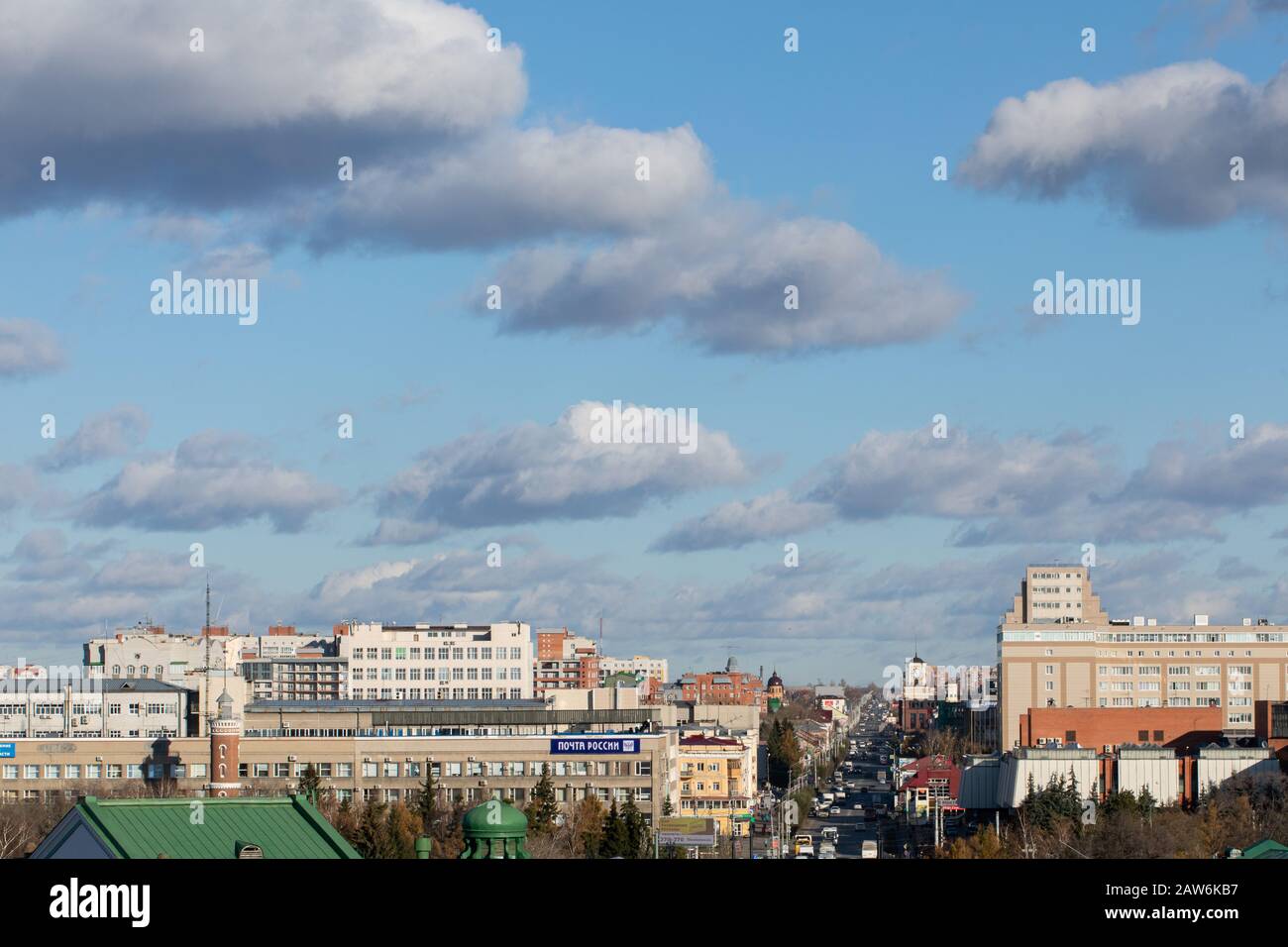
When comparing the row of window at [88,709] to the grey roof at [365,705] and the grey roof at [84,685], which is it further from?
the grey roof at [365,705]

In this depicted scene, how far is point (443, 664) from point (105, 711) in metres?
43.8

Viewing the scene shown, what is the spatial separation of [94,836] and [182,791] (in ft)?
251

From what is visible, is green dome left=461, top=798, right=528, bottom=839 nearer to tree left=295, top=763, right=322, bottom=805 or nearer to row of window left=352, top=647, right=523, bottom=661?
tree left=295, top=763, right=322, bottom=805

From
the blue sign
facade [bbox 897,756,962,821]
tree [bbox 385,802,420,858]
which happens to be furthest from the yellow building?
tree [bbox 385,802,420,858]

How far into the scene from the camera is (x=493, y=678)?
189875 mm

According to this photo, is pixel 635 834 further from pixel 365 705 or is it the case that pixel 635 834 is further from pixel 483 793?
pixel 365 705

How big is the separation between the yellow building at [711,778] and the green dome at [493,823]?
335ft

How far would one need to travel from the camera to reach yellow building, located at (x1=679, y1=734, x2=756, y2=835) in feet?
486

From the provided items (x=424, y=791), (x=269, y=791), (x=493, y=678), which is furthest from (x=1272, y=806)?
(x=493, y=678)

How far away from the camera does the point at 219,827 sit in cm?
5019

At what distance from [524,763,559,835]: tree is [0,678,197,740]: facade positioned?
41.0 meters

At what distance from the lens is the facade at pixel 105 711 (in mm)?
148750

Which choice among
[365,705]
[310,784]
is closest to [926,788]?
[365,705]
